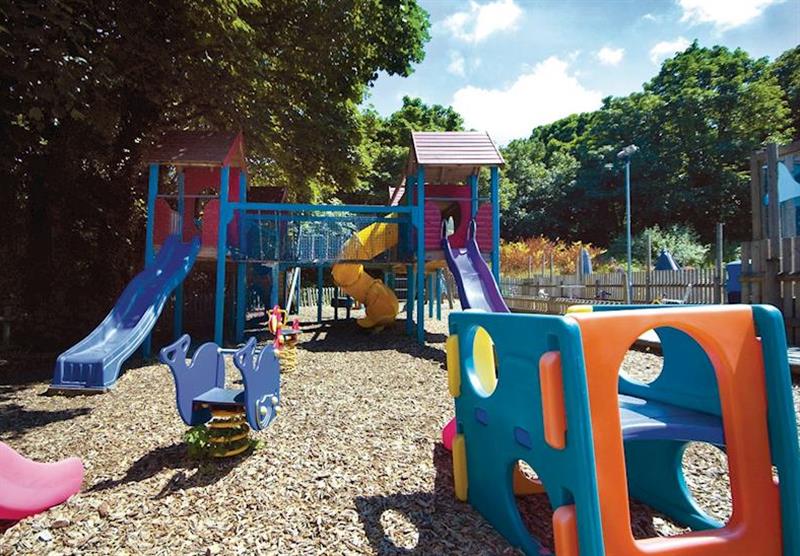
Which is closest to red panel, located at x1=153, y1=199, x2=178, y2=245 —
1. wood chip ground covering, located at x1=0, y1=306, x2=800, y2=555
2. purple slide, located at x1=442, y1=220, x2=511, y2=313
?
wood chip ground covering, located at x1=0, y1=306, x2=800, y2=555

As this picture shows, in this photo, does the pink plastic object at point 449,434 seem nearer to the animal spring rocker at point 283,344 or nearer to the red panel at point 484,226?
the animal spring rocker at point 283,344

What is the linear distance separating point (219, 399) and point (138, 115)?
401 inches

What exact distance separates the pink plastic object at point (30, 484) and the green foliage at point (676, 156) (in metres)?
35.7

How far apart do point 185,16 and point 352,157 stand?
5655 mm

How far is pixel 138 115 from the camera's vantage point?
1141cm

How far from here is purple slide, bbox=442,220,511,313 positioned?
350 inches

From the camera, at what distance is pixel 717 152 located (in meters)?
33.9

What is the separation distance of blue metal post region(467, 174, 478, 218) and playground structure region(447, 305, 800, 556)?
8.78 metres

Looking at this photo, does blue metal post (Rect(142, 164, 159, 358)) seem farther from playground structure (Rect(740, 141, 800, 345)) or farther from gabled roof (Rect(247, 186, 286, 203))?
playground structure (Rect(740, 141, 800, 345))

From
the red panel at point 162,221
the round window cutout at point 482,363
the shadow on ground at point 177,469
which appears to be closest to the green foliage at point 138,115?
the red panel at point 162,221

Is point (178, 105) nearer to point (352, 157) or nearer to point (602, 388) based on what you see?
point (352, 157)

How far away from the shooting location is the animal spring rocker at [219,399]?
11.8ft

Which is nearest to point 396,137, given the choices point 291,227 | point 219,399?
point 291,227

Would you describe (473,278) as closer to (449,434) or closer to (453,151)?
(453,151)
